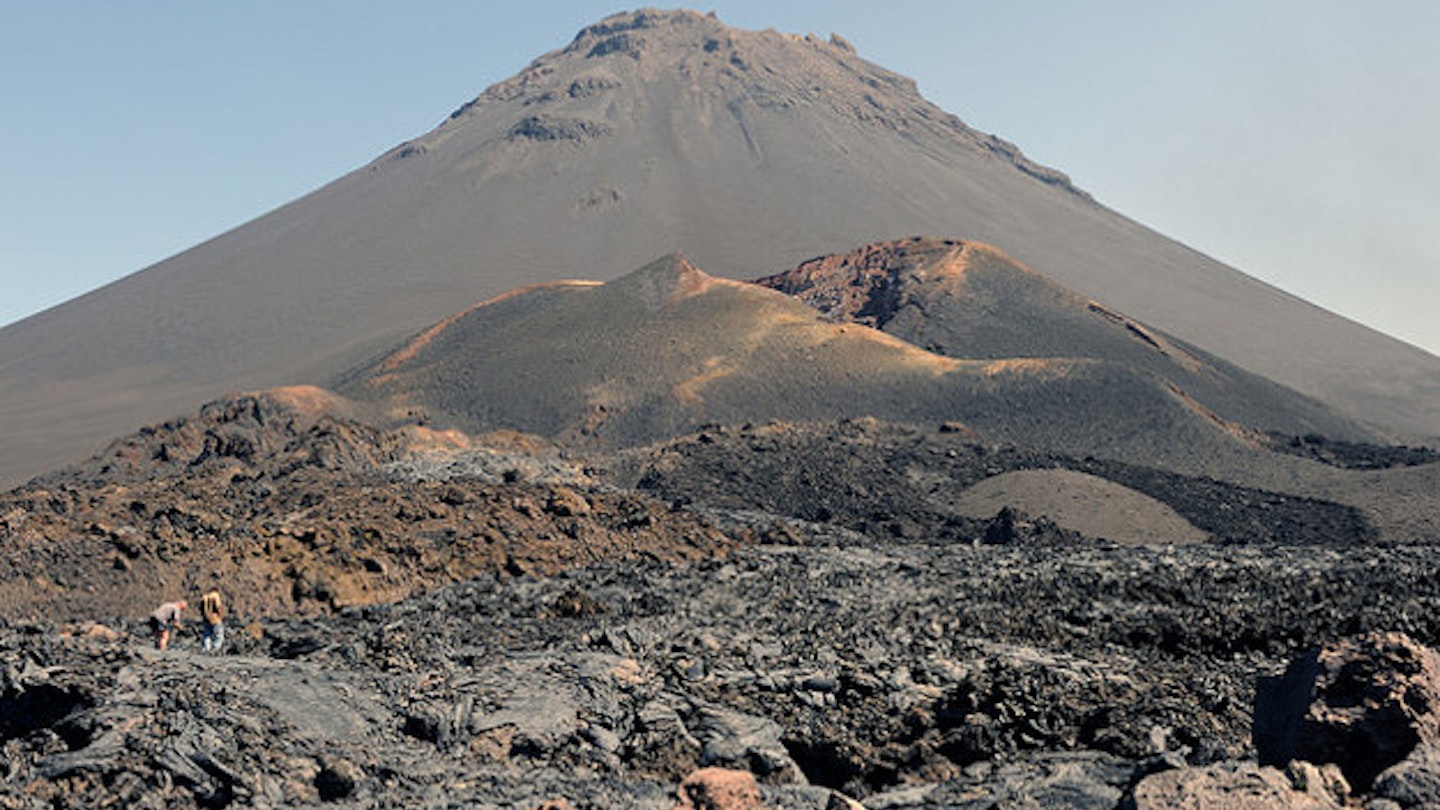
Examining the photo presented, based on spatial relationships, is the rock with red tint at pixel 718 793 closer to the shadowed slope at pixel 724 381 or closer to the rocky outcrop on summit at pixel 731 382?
the rocky outcrop on summit at pixel 731 382

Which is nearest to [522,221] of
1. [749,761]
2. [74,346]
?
[74,346]

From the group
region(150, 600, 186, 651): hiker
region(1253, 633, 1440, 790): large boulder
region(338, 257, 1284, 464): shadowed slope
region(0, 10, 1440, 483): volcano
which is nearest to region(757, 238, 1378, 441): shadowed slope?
region(338, 257, 1284, 464): shadowed slope

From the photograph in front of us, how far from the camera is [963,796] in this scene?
38.0 ft

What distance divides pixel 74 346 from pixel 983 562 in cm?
10246

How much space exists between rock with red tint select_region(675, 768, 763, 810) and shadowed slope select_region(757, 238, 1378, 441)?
6539 centimetres

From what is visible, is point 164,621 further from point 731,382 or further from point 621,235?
point 621,235

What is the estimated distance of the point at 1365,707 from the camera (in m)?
9.27

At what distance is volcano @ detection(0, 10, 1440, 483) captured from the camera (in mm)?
103938

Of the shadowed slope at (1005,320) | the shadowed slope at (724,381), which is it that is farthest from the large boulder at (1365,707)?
the shadowed slope at (1005,320)

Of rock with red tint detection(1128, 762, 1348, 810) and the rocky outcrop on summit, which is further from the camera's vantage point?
the rocky outcrop on summit

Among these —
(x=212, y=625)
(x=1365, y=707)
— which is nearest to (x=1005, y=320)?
(x=212, y=625)

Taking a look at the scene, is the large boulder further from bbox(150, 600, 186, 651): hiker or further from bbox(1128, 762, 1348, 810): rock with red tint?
bbox(150, 600, 186, 651): hiker

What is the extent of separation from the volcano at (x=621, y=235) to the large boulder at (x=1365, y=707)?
75844mm

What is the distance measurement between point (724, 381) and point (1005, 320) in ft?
72.1
